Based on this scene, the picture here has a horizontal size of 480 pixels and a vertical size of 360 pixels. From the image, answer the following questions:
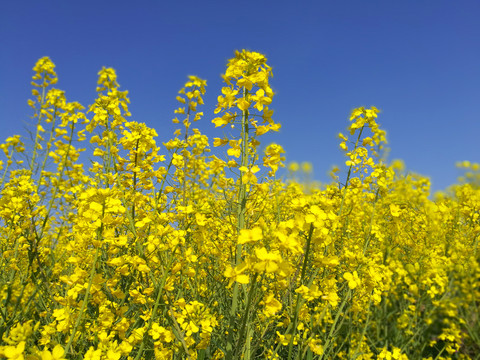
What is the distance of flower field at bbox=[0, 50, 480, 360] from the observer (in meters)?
1.82

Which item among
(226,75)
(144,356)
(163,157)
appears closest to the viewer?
(226,75)

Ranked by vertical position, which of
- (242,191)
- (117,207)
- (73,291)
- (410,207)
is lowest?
(73,291)

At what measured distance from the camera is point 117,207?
80.7 inches

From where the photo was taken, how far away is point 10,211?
2.85 m

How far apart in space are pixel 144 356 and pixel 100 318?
0.77m

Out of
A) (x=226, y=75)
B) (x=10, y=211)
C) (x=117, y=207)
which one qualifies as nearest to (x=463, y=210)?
(x=226, y=75)

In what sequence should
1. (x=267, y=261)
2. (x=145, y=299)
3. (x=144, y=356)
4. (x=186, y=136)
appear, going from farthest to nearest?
(x=186, y=136) < (x=144, y=356) < (x=145, y=299) < (x=267, y=261)

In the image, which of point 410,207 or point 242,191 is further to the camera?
point 410,207

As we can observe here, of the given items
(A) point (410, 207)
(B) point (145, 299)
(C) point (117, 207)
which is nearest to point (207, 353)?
(B) point (145, 299)

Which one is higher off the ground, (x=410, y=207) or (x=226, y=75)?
(x=410, y=207)

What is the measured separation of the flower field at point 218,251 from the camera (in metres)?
1.82

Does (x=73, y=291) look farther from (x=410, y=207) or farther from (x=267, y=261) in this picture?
(x=410, y=207)

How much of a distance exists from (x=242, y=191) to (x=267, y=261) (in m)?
0.72

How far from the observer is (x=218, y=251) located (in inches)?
109
